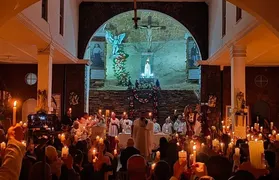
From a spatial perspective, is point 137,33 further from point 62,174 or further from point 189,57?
point 62,174

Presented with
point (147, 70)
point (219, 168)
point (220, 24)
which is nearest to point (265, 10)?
point (219, 168)

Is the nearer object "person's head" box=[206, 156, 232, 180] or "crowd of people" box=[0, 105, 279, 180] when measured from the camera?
"crowd of people" box=[0, 105, 279, 180]

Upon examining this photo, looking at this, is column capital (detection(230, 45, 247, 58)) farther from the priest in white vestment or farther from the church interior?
the priest in white vestment

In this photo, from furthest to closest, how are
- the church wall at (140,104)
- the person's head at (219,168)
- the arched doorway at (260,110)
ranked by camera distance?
the church wall at (140,104) < the arched doorway at (260,110) < the person's head at (219,168)

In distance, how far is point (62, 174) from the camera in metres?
6.71

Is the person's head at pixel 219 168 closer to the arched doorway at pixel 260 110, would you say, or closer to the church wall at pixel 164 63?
the arched doorway at pixel 260 110

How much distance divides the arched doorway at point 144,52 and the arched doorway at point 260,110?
7989 millimetres

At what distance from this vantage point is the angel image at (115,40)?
34.0 m

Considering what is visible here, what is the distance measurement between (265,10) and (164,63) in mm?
24570

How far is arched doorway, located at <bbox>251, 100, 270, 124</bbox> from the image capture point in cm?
2461

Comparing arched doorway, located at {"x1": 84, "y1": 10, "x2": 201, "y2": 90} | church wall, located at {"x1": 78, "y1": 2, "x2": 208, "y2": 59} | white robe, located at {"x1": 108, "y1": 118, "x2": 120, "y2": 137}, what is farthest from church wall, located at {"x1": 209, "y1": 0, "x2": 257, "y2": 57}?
arched doorway, located at {"x1": 84, "y1": 10, "x2": 201, "y2": 90}

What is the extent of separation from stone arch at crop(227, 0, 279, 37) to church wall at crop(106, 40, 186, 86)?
23.5 metres

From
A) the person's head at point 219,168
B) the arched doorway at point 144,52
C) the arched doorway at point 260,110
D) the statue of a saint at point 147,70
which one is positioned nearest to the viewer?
the person's head at point 219,168

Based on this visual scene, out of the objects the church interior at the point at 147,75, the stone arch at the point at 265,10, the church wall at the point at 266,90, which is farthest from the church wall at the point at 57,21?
the church wall at the point at 266,90
